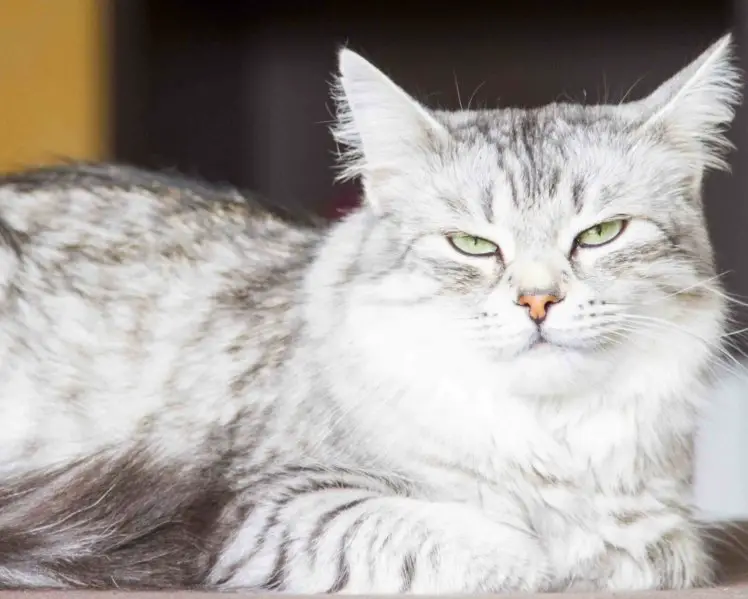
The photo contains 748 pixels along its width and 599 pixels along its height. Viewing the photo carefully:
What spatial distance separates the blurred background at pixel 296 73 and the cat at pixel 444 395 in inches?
59.3

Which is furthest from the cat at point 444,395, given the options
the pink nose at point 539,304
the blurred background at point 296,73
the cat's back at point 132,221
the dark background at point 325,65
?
the dark background at point 325,65

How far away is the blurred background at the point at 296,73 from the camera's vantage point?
3141 mm

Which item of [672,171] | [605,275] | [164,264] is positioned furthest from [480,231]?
[164,264]

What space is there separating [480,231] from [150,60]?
2186mm

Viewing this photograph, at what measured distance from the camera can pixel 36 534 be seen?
1421 millimetres

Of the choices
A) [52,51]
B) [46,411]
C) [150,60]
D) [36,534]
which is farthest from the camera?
[150,60]

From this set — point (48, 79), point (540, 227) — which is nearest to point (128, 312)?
point (540, 227)

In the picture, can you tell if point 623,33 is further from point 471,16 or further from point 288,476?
point 288,476

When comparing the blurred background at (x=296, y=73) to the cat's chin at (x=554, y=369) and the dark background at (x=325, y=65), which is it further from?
the cat's chin at (x=554, y=369)

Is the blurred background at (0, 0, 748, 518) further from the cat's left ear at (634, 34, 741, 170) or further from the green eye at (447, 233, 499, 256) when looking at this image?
the green eye at (447, 233, 499, 256)

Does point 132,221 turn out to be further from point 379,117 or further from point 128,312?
point 379,117

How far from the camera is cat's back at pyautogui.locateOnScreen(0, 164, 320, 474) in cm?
176

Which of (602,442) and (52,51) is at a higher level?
(52,51)

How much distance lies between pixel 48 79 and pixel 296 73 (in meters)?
0.85
